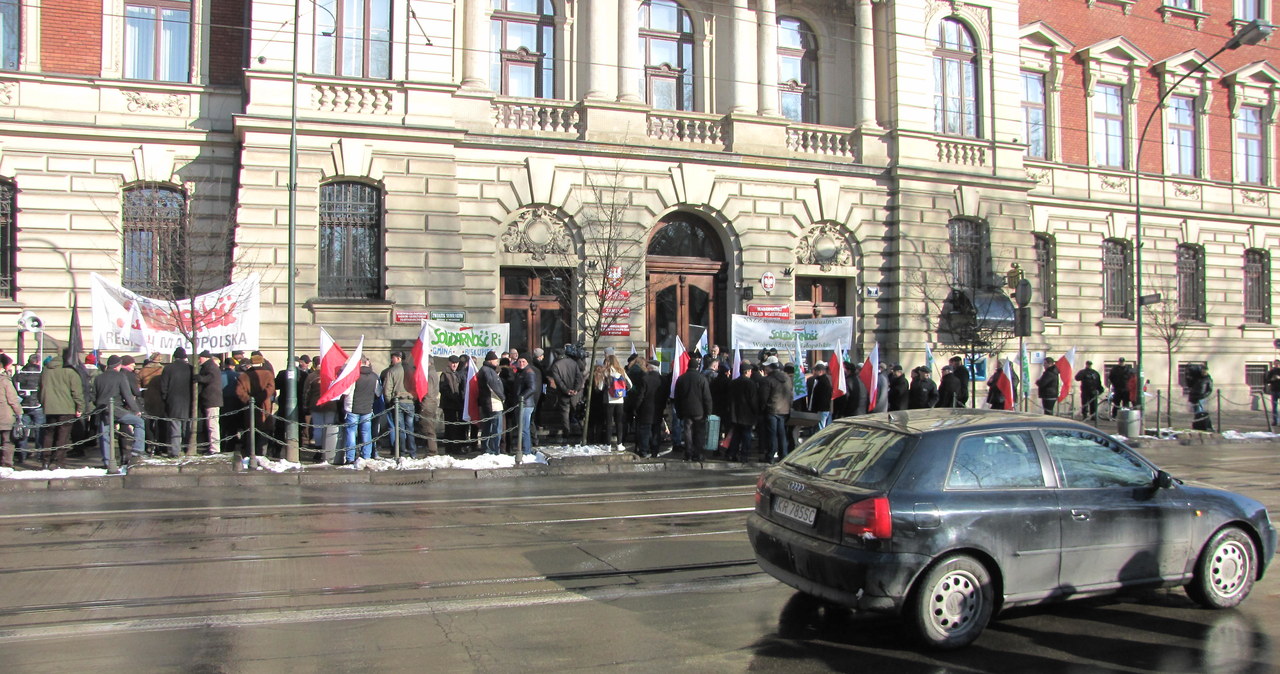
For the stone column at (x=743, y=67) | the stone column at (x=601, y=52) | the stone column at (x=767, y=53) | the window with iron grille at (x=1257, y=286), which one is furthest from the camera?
the window with iron grille at (x=1257, y=286)

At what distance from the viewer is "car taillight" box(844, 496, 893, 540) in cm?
579

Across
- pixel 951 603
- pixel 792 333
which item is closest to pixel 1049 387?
pixel 792 333

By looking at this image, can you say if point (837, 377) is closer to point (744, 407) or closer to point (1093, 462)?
point (744, 407)

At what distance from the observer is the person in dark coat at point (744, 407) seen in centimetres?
1642

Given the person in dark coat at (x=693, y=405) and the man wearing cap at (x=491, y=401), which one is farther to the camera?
the person in dark coat at (x=693, y=405)

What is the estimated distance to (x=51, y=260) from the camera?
19.2 m

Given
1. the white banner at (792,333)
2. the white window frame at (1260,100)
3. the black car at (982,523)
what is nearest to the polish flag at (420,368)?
the white banner at (792,333)

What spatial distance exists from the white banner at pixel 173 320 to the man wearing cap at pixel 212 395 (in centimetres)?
95

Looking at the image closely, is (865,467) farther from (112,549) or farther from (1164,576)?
(112,549)

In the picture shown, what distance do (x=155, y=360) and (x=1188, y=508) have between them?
17.3m

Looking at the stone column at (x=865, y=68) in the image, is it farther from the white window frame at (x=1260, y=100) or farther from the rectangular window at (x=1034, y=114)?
the white window frame at (x=1260, y=100)

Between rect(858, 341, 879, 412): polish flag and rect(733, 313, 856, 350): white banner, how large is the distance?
7.27 feet

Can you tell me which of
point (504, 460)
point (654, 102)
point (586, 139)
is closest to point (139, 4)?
point (586, 139)

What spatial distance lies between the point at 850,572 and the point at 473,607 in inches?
111
